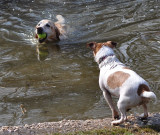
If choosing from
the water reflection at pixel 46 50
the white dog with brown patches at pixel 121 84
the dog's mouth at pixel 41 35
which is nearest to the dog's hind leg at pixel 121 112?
the white dog with brown patches at pixel 121 84

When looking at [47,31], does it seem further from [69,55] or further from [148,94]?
[148,94]

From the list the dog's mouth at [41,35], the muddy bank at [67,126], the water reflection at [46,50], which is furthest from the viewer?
the dog's mouth at [41,35]

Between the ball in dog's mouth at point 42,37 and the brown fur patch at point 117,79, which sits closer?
the brown fur patch at point 117,79

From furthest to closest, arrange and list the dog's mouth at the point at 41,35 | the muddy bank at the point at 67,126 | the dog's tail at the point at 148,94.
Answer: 1. the dog's mouth at the point at 41,35
2. the muddy bank at the point at 67,126
3. the dog's tail at the point at 148,94

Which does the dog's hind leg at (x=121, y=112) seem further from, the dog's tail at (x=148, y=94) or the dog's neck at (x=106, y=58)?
the dog's neck at (x=106, y=58)

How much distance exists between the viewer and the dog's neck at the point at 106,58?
5.18 m

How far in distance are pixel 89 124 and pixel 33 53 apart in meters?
4.65

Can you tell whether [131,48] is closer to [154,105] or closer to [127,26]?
[127,26]

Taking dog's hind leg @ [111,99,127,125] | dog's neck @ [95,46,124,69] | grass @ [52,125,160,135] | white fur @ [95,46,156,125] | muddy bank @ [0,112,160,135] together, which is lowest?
muddy bank @ [0,112,160,135]

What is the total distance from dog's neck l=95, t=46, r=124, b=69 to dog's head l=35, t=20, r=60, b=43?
4.73 m

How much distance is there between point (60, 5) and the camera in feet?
47.4

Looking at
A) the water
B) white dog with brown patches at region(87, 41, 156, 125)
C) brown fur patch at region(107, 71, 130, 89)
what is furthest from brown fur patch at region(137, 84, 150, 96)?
the water

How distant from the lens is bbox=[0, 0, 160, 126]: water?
6.00 meters

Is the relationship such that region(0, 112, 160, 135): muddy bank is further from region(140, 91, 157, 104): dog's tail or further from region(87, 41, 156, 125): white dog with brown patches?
region(140, 91, 157, 104): dog's tail
